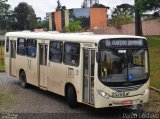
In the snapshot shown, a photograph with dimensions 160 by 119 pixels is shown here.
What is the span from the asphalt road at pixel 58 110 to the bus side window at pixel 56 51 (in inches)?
65.5

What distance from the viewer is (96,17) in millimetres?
85062

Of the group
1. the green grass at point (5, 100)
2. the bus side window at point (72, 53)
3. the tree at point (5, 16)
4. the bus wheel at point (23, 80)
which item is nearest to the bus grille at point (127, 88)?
the bus side window at point (72, 53)

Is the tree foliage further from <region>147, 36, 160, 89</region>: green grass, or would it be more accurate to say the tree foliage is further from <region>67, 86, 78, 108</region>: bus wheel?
<region>67, 86, 78, 108</region>: bus wheel

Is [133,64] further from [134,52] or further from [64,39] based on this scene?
[64,39]

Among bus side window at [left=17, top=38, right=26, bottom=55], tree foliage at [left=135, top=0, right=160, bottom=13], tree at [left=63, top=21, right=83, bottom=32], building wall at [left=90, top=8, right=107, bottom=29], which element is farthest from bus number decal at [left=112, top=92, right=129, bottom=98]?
building wall at [left=90, top=8, right=107, bottom=29]

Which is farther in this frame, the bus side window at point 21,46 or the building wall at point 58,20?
the building wall at point 58,20

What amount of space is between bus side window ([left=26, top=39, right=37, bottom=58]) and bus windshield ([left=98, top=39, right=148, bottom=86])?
637cm

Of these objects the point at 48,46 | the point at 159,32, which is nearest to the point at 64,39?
the point at 48,46

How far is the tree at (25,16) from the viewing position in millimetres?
129250

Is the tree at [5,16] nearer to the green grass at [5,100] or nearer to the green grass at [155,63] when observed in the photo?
the green grass at [155,63]

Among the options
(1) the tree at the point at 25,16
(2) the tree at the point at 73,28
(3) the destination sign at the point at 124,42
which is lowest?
(3) the destination sign at the point at 124,42

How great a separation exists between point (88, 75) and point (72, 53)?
66.0 inches

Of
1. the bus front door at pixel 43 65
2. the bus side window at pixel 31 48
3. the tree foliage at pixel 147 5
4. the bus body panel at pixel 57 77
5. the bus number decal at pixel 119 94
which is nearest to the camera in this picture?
the bus number decal at pixel 119 94

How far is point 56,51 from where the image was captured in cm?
1831
